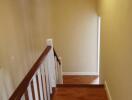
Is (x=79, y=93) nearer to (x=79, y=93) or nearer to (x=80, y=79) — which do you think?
(x=79, y=93)

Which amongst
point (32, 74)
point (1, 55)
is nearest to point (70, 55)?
point (1, 55)

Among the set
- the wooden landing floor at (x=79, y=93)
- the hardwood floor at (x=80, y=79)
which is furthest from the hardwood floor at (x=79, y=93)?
the hardwood floor at (x=80, y=79)

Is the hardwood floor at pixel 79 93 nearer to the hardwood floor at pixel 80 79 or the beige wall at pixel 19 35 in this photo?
the beige wall at pixel 19 35

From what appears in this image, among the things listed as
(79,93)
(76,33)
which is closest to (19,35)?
(76,33)

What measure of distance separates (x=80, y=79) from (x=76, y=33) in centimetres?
166

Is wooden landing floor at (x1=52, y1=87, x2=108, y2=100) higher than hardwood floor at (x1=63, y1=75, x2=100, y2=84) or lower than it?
higher

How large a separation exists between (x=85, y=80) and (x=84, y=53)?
96 cm

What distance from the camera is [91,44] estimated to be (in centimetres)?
618

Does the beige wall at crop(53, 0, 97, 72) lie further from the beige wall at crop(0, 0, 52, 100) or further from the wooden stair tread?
the wooden stair tread

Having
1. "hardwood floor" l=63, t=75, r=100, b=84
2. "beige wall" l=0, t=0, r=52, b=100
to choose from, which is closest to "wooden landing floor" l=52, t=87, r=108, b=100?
"beige wall" l=0, t=0, r=52, b=100

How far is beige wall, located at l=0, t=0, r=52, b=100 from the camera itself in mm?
4812

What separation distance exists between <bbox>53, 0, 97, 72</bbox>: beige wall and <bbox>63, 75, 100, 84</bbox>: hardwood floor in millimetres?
263

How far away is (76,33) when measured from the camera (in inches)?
242

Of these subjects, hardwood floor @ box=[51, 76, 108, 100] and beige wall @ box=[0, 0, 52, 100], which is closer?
hardwood floor @ box=[51, 76, 108, 100]
